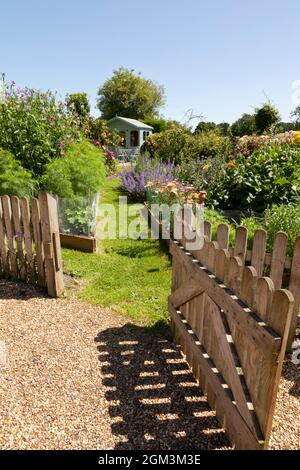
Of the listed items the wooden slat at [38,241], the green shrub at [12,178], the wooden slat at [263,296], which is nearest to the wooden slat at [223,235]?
the wooden slat at [263,296]

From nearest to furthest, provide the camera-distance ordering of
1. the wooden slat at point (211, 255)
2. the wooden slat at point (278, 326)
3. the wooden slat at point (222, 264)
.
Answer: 1. the wooden slat at point (278, 326)
2. the wooden slat at point (222, 264)
3. the wooden slat at point (211, 255)

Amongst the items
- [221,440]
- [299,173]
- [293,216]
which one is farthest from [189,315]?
[299,173]

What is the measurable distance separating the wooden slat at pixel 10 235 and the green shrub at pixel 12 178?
3.88 ft

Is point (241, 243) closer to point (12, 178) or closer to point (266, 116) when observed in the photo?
point (12, 178)

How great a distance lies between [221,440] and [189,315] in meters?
1.06

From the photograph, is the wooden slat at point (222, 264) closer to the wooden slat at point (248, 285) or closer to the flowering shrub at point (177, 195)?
the wooden slat at point (248, 285)

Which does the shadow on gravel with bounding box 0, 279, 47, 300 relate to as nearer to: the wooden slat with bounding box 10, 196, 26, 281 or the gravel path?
the wooden slat with bounding box 10, 196, 26, 281

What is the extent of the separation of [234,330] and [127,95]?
Result: 44.7 m

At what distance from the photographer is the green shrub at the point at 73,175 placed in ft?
19.9

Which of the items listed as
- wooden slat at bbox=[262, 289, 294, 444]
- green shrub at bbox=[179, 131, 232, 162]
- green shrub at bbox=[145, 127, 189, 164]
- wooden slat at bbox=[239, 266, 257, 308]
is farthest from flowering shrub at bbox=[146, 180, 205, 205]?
green shrub at bbox=[145, 127, 189, 164]

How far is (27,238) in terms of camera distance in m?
4.43

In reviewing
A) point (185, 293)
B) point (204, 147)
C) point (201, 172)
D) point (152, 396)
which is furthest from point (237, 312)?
point (204, 147)

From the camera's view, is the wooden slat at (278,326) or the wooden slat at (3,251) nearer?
the wooden slat at (278,326)
